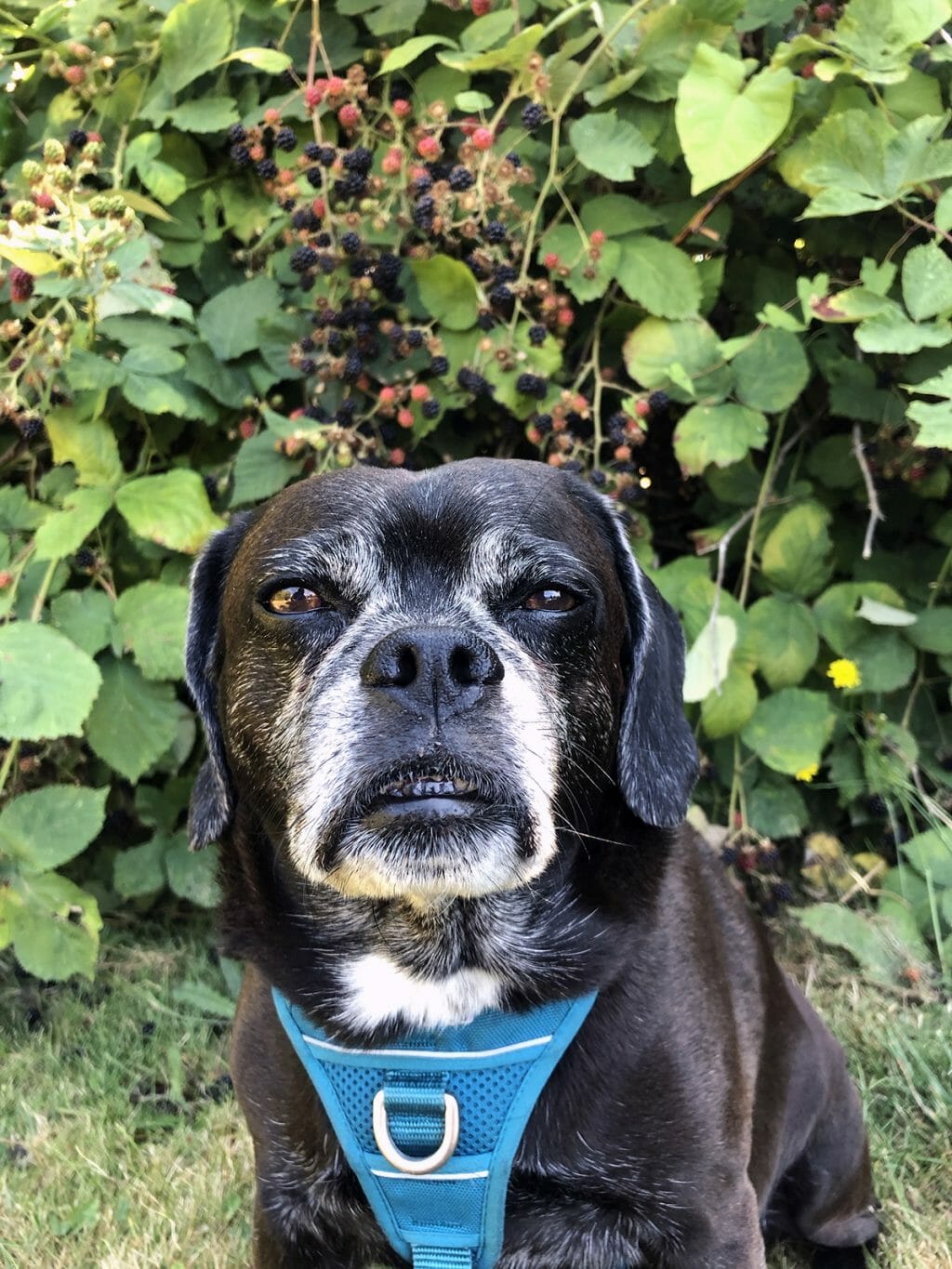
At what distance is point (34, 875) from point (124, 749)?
0.37 m

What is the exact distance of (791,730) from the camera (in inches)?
122

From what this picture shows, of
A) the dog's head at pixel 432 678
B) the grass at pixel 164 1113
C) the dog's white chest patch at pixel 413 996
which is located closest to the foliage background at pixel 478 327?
the grass at pixel 164 1113

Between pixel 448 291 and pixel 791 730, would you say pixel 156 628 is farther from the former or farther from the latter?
pixel 791 730

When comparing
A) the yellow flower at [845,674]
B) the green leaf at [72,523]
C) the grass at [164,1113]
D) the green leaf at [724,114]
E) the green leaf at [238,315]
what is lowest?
the grass at [164,1113]

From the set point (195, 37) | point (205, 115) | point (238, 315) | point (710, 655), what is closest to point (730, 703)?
point (710, 655)

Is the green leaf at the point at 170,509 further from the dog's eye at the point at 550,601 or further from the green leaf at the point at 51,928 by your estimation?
the dog's eye at the point at 550,601

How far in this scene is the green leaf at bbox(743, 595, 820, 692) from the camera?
310cm

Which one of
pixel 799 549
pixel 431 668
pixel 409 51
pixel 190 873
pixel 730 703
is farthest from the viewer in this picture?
pixel 190 873

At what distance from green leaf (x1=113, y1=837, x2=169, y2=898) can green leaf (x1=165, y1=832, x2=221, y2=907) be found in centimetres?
3

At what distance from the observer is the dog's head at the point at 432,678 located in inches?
66.2

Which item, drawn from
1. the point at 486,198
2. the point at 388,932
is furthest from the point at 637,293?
the point at 388,932

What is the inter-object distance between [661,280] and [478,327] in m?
0.47

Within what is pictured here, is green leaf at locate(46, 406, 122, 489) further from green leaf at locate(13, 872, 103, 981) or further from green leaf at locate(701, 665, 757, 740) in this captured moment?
green leaf at locate(701, 665, 757, 740)

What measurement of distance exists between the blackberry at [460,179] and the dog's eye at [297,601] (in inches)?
48.4
